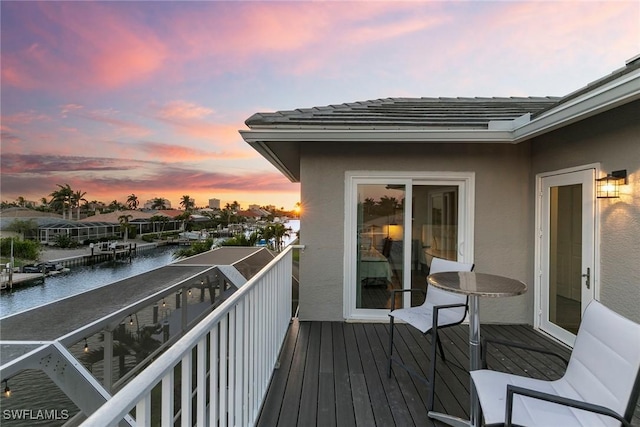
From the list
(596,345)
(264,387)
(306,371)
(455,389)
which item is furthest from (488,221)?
(264,387)

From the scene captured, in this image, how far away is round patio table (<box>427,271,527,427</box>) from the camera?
2.06 metres

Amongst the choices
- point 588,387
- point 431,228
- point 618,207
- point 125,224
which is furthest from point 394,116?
point 125,224

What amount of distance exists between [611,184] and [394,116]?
2613 millimetres

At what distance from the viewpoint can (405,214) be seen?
4367 millimetres

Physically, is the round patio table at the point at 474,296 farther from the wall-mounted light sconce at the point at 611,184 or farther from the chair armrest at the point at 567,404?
the wall-mounted light sconce at the point at 611,184

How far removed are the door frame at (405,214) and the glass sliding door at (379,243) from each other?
74mm

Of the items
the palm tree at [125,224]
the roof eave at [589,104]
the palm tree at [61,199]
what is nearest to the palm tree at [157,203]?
the palm tree at [61,199]

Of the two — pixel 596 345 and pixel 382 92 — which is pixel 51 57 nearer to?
pixel 382 92

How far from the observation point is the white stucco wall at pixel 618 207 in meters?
2.82

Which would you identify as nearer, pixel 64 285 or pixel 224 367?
pixel 224 367

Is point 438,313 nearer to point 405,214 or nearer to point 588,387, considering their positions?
point 588,387

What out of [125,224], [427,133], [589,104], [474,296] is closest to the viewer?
Result: [474,296]

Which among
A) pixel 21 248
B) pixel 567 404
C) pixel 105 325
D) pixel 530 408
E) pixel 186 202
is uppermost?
pixel 186 202

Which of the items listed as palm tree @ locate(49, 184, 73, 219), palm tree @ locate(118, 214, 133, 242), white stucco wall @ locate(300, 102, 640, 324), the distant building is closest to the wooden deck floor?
white stucco wall @ locate(300, 102, 640, 324)
